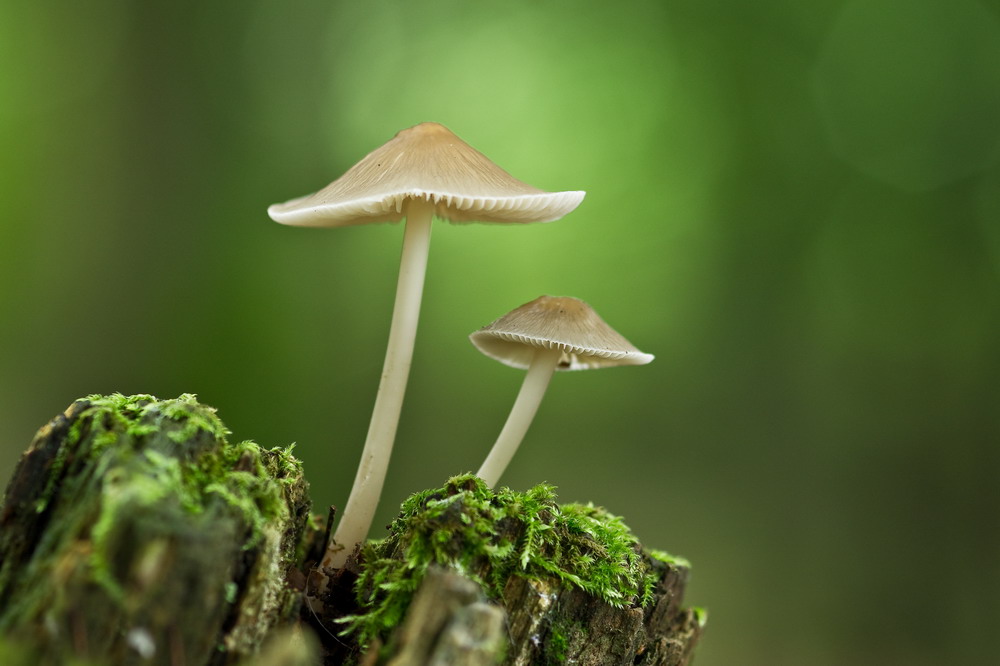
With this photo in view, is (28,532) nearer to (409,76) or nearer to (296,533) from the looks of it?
(296,533)

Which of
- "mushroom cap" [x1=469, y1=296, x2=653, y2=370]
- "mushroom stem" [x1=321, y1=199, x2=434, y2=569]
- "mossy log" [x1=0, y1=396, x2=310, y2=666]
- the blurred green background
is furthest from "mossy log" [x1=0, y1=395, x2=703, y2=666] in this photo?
the blurred green background

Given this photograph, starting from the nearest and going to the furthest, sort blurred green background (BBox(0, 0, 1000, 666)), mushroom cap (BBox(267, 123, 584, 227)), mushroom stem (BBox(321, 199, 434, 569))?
1. mushroom cap (BBox(267, 123, 584, 227))
2. mushroom stem (BBox(321, 199, 434, 569))
3. blurred green background (BBox(0, 0, 1000, 666))

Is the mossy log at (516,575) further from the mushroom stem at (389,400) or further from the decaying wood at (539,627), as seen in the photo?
the mushroom stem at (389,400)

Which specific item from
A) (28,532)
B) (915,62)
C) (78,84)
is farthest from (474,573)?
(915,62)

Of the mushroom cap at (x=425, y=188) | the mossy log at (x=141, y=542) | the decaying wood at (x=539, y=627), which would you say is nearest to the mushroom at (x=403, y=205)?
the mushroom cap at (x=425, y=188)

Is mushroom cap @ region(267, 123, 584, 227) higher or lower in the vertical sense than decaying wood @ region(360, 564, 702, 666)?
higher

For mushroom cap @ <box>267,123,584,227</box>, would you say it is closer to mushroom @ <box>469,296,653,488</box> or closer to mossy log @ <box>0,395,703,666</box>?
mushroom @ <box>469,296,653,488</box>
